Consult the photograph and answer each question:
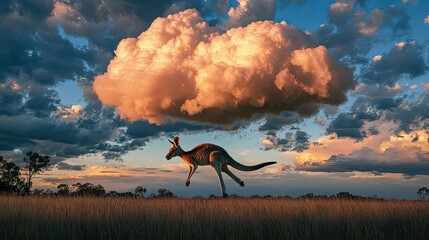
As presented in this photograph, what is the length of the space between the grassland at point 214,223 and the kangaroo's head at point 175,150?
23.2 ft

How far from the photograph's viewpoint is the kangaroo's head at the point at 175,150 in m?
19.2

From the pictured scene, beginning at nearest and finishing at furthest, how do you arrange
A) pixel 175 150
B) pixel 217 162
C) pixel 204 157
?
pixel 217 162 < pixel 204 157 < pixel 175 150

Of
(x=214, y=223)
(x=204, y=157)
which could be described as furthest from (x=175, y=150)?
(x=214, y=223)

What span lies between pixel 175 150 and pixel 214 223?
10.0 m

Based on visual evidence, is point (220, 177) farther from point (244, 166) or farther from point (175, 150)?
point (244, 166)

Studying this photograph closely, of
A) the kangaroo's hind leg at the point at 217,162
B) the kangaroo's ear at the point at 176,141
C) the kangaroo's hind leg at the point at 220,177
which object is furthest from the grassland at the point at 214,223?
the kangaroo's ear at the point at 176,141

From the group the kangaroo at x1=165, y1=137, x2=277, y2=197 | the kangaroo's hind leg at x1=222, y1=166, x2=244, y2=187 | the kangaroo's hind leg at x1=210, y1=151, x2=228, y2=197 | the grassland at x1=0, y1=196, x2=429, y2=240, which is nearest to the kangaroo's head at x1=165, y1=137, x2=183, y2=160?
the kangaroo at x1=165, y1=137, x2=277, y2=197

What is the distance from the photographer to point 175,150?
63.2 feet

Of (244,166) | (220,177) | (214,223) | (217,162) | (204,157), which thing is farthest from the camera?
(244,166)

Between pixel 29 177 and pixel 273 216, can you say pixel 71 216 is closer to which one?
pixel 273 216

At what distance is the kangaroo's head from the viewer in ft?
63.1

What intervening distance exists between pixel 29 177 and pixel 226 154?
1607 centimetres

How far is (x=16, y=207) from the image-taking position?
39.3ft

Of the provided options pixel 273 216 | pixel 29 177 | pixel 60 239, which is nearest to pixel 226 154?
pixel 273 216
